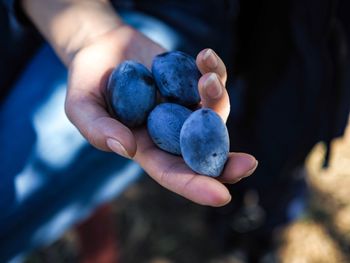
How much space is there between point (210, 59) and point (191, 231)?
1038 millimetres

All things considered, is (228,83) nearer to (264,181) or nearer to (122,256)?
(264,181)

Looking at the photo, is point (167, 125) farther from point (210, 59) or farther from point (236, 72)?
point (236, 72)

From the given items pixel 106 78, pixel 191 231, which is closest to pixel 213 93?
pixel 106 78

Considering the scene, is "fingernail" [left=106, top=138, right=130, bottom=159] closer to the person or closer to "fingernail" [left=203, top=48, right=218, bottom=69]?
the person

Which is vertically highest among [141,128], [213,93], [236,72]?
[213,93]

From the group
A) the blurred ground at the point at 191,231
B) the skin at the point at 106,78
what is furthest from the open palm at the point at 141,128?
the blurred ground at the point at 191,231

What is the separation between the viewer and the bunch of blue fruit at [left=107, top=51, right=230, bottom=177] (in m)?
0.71

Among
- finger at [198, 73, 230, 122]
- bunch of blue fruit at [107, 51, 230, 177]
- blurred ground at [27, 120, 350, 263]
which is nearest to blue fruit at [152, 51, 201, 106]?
bunch of blue fruit at [107, 51, 230, 177]

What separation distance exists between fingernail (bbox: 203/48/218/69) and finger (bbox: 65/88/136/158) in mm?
163

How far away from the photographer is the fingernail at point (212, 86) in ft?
2.18

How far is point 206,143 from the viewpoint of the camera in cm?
68

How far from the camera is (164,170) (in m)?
0.69

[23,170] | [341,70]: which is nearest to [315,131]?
[341,70]

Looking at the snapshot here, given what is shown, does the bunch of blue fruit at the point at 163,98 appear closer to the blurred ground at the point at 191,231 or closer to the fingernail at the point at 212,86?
the fingernail at the point at 212,86
